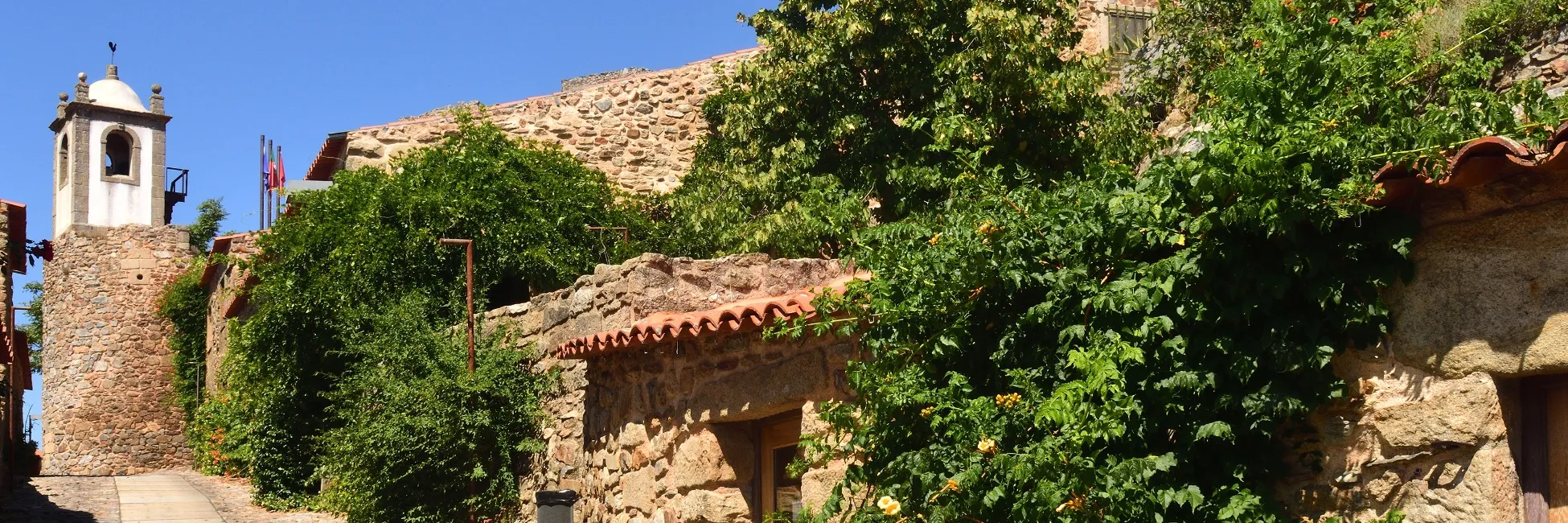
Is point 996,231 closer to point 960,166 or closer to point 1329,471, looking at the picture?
point 1329,471

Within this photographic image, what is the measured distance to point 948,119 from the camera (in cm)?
1034

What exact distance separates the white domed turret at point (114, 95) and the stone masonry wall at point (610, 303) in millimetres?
28202

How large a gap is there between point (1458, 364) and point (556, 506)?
480 centimetres

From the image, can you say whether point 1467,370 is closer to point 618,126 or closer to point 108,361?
point 618,126

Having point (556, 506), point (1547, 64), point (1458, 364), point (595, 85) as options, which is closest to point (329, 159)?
point (595, 85)

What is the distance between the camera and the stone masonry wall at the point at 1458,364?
3.86 meters

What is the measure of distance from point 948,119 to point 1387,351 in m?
6.38

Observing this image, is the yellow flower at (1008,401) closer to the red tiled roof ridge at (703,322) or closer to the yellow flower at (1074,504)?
the yellow flower at (1074,504)

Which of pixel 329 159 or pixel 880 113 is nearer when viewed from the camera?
pixel 880 113

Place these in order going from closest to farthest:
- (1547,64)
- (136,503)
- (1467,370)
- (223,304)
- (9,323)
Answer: (1467,370)
(1547,64)
(9,323)
(136,503)
(223,304)

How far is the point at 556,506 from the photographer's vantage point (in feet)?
24.8

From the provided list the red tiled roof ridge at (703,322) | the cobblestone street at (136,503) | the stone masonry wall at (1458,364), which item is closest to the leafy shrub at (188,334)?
the cobblestone street at (136,503)

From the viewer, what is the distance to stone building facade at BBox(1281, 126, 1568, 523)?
12.6 feet

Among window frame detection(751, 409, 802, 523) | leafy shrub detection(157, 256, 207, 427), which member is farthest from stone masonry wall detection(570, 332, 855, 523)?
leafy shrub detection(157, 256, 207, 427)
